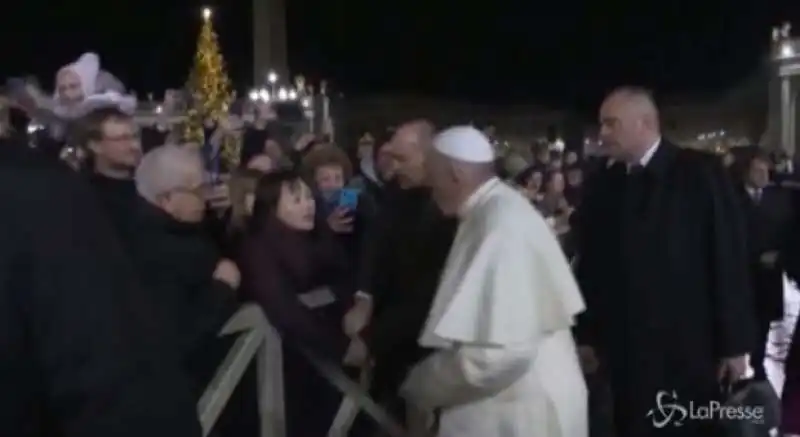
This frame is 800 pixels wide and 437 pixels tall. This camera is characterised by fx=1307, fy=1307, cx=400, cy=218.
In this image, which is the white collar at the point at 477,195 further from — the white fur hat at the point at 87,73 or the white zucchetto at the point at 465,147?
the white fur hat at the point at 87,73

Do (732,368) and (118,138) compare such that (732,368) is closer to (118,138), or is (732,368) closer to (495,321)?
(495,321)

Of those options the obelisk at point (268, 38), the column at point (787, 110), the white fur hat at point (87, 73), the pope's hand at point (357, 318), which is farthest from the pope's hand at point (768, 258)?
the column at point (787, 110)

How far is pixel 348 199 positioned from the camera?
20.6 ft

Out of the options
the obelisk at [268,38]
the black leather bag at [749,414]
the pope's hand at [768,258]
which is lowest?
the black leather bag at [749,414]

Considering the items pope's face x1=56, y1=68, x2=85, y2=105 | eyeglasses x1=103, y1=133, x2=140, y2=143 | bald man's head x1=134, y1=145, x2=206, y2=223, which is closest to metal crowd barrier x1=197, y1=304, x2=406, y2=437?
bald man's head x1=134, y1=145, x2=206, y2=223

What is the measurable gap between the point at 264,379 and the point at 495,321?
1.22 meters

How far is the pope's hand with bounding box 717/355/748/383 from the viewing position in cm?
483

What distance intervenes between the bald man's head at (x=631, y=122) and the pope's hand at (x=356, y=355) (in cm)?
123

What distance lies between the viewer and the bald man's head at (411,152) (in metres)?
5.08

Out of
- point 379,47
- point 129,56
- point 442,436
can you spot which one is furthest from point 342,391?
point 379,47

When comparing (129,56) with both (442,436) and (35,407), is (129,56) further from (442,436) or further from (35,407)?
(35,407)

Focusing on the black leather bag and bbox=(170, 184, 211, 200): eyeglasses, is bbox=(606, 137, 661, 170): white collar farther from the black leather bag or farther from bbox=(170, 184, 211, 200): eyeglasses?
bbox=(170, 184, 211, 200): eyeglasses

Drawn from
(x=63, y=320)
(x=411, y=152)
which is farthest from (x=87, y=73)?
(x=63, y=320)

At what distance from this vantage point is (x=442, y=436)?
377cm
